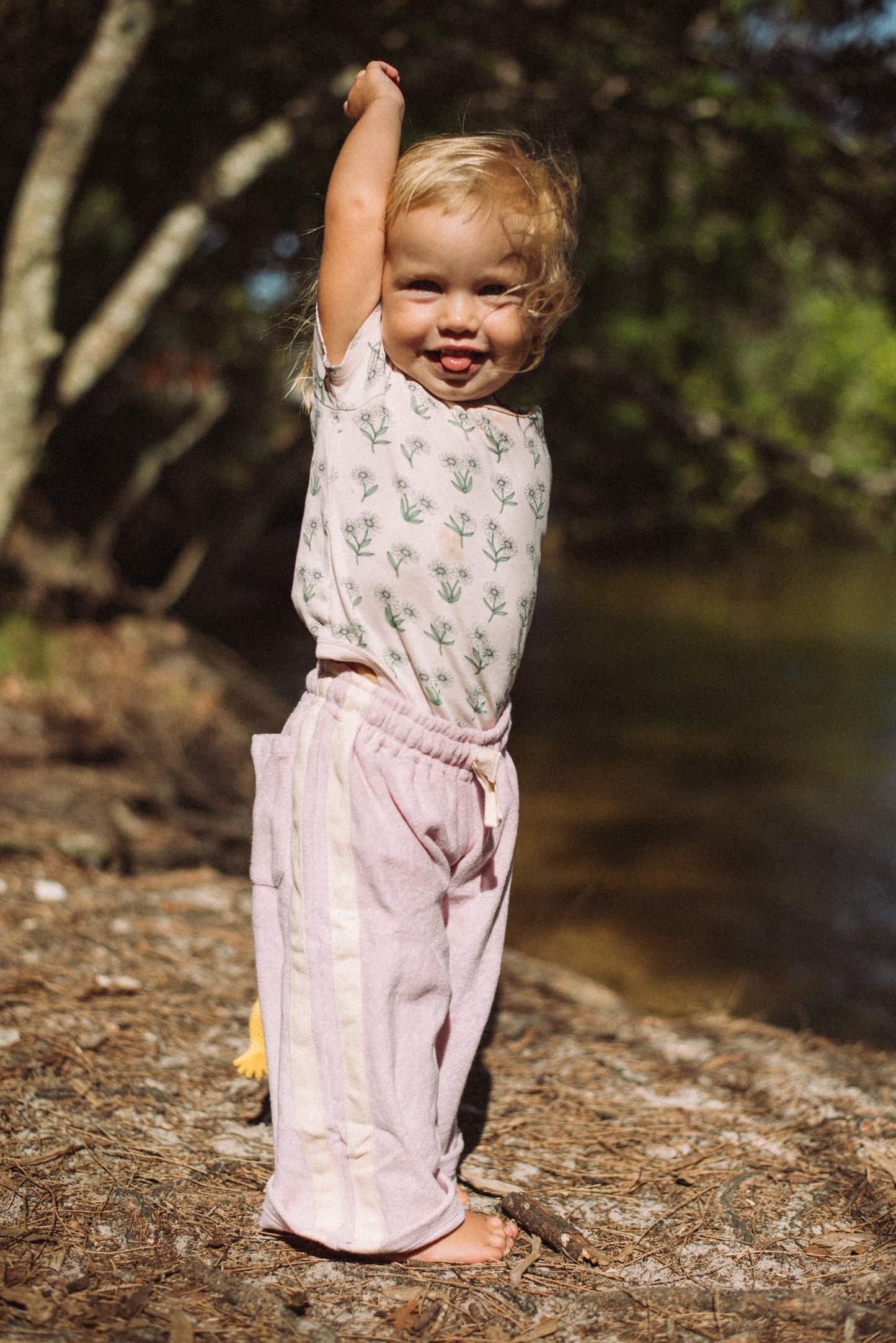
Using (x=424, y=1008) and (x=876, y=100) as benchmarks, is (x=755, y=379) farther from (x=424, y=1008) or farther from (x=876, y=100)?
(x=424, y=1008)

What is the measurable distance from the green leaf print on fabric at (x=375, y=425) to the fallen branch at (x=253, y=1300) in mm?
1355

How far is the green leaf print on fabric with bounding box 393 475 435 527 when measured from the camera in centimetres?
179

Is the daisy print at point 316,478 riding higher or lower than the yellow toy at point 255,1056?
higher

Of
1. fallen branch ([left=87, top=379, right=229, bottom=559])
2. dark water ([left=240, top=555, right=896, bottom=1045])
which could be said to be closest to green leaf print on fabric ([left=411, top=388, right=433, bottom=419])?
dark water ([left=240, top=555, right=896, bottom=1045])

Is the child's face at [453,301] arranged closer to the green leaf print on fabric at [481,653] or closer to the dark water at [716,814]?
the green leaf print on fabric at [481,653]

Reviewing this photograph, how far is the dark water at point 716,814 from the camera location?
13.8 feet

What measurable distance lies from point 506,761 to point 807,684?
7.99m

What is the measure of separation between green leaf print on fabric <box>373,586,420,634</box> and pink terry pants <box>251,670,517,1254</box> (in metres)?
0.12

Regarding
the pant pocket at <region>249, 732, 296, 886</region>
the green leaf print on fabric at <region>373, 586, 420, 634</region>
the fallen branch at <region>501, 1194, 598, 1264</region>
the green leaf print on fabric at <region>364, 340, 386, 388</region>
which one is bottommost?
the fallen branch at <region>501, 1194, 598, 1264</region>

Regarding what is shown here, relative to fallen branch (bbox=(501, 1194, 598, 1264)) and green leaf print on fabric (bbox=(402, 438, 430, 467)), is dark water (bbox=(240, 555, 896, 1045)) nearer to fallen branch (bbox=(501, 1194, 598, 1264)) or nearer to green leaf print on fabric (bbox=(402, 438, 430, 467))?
fallen branch (bbox=(501, 1194, 598, 1264))

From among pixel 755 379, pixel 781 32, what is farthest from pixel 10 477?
pixel 755 379

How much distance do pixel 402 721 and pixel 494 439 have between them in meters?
0.50

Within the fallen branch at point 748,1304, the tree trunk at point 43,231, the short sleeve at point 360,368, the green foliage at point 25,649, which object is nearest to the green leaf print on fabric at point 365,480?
the short sleeve at point 360,368

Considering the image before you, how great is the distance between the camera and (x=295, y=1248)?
75.2 inches
